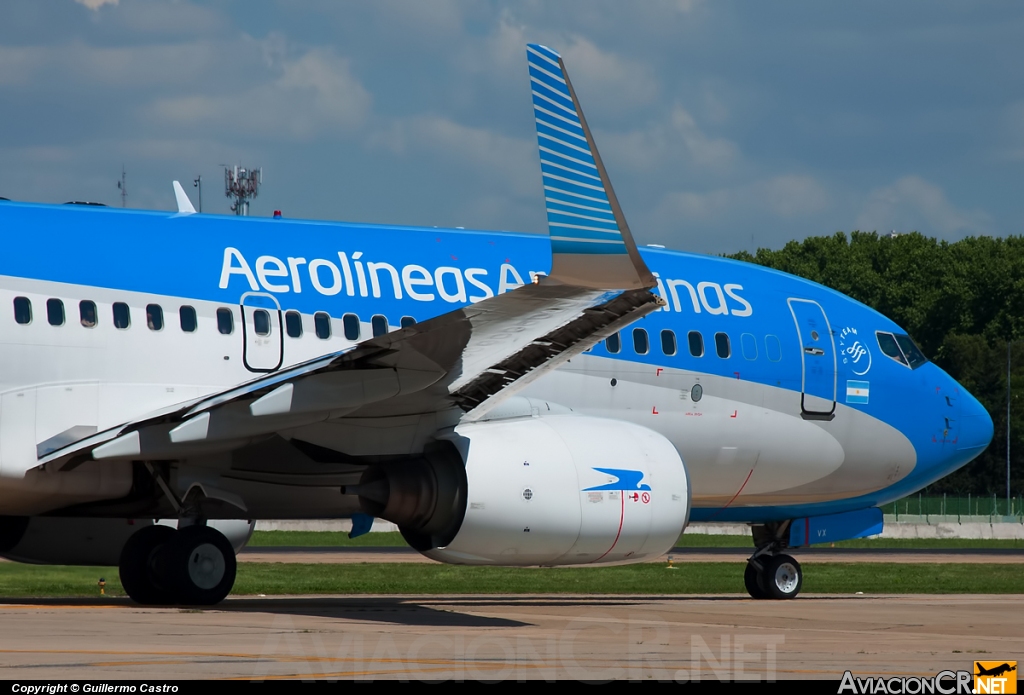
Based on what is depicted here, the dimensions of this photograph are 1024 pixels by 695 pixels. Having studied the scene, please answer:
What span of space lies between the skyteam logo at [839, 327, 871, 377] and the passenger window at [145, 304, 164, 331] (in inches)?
337

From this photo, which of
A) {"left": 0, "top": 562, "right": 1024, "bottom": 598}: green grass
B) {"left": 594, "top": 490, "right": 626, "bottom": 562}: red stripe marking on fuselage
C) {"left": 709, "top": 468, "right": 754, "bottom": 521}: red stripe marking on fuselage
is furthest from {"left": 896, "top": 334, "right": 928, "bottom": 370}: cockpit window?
{"left": 594, "top": 490, "right": 626, "bottom": 562}: red stripe marking on fuselage

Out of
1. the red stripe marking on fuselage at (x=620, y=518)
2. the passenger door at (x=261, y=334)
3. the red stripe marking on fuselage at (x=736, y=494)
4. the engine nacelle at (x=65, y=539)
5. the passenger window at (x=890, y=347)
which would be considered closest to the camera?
the red stripe marking on fuselage at (x=620, y=518)

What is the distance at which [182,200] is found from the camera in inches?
673

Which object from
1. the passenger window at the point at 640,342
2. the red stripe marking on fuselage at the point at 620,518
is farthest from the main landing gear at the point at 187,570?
the passenger window at the point at 640,342

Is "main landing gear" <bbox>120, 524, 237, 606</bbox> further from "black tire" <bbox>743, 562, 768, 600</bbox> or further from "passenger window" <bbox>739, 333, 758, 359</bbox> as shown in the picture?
"black tire" <bbox>743, 562, 768, 600</bbox>

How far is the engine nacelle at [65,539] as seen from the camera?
54.9 feet

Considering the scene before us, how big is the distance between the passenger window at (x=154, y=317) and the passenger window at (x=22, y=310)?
112cm

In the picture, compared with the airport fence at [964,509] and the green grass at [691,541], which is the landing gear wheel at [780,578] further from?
the airport fence at [964,509]

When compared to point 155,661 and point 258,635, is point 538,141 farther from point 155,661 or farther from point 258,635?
point 155,661

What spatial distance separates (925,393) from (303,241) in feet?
27.8

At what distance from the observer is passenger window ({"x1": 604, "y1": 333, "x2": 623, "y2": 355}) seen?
17.4 metres

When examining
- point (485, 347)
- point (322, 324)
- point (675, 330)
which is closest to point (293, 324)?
point (322, 324)

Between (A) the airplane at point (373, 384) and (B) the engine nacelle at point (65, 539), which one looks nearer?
(A) the airplane at point (373, 384)

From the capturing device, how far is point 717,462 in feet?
59.9
